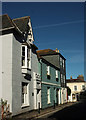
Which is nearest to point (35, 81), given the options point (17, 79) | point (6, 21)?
point (17, 79)

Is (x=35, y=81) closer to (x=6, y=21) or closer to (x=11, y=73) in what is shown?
(x=11, y=73)

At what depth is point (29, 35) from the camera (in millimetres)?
15391

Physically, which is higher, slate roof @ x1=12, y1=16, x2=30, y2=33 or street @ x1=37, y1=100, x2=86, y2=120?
slate roof @ x1=12, y1=16, x2=30, y2=33

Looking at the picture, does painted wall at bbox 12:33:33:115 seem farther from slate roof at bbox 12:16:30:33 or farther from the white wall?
slate roof at bbox 12:16:30:33

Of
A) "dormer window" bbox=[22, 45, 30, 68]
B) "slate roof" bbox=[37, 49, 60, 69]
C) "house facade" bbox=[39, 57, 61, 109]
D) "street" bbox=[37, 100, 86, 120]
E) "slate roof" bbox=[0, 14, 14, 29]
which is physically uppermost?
"slate roof" bbox=[0, 14, 14, 29]

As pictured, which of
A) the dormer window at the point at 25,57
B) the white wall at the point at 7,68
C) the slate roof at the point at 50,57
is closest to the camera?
the white wall at the point at 7,68

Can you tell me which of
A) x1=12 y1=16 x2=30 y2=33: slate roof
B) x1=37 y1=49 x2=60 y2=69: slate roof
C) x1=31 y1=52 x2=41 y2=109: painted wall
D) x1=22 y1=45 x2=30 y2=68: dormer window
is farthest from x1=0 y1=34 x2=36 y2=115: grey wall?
x1=37 y1=49 x2=60 y2=69: slate roof

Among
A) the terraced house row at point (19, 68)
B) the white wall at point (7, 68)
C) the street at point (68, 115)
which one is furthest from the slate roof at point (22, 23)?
the street at point (68, 115)

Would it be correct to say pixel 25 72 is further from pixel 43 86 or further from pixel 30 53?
pixel 43 86

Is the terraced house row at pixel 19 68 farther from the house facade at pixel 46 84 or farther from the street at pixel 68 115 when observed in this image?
the street at pixel 68 115

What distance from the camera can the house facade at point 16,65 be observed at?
11648 mm

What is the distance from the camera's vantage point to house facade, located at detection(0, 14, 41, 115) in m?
11.6

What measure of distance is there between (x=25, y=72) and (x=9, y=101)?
2.84 metres

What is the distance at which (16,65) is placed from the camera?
41.1 feet
